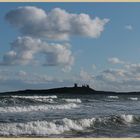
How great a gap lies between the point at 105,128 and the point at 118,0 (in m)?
5.34

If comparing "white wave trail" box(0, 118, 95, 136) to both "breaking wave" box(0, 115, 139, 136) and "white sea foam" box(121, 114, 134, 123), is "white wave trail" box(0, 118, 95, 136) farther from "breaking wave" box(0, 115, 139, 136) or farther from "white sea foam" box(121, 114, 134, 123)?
"white sea foam" box(121, 114, 134, 123)

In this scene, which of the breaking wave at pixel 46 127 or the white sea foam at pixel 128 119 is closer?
the breaking wave at pixel 46 127

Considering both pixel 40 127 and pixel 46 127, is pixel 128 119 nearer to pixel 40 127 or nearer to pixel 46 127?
pixel 46 127

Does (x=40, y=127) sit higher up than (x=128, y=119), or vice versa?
(x=128, y=119)

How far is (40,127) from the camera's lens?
49.6ft

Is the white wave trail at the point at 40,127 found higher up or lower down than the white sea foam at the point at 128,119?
lower down

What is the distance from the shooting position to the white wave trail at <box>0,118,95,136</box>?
1421cm

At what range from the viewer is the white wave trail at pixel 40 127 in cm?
1421

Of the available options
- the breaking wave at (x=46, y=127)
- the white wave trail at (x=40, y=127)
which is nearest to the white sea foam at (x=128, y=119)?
the breaking wave at (x=46, y=127)

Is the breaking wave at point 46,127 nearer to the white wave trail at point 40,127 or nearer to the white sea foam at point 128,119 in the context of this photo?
the white wave trail at point 40,127

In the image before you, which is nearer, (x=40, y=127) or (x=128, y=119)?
(x=40, y=127)

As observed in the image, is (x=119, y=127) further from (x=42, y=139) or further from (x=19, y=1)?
(x=19, y=1)

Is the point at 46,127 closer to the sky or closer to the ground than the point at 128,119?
closer to the ground

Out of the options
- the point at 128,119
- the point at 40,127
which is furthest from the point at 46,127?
the point at 128,119
